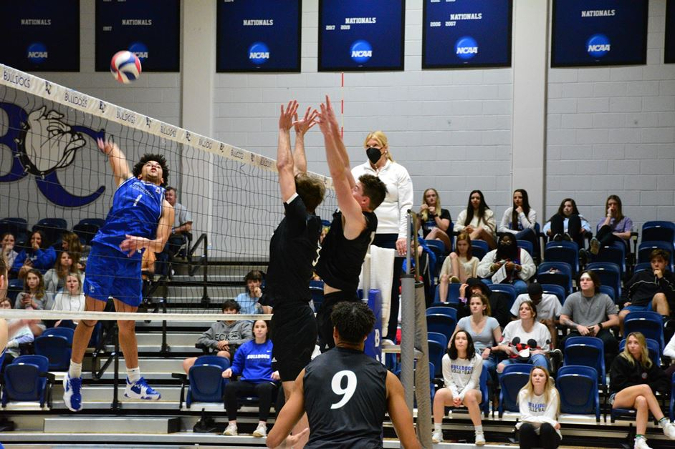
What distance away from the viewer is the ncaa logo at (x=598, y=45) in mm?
17969

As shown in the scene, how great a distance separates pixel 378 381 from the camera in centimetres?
580

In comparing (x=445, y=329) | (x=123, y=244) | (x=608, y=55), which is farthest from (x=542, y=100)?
(x=123, y=244)

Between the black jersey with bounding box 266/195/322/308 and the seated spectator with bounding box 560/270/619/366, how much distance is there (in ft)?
25.8

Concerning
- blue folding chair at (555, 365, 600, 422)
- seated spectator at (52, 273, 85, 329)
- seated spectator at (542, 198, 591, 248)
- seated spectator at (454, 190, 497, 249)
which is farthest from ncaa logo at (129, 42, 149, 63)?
blue folding chair at (555, 365, 600, 422)

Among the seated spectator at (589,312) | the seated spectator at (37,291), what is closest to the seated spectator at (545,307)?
the seated spectator at (589,312)

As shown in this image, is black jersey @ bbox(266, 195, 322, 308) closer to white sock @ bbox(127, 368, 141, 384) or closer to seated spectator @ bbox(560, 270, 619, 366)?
white sock @ bbox(127, 368, 141, 384)

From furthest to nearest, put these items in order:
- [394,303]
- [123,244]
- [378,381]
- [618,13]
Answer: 1. [618,13]
2. [394,303]
3. [123,244]
4. [378,381]

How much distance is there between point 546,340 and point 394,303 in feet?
19.0

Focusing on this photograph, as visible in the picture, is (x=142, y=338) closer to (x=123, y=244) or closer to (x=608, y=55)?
(x=123, y=244)

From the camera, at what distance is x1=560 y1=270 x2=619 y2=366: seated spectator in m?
14.1

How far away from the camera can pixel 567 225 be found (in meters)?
16.8

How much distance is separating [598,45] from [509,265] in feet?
16.8

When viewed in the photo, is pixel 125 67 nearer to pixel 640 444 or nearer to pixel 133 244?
pixel 133 244

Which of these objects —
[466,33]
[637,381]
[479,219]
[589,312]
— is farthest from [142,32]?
[637,381]
